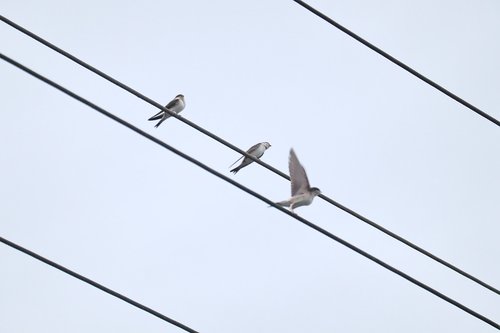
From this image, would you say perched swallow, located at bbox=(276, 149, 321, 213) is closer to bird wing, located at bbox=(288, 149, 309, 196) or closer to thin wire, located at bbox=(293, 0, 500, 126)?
A: bird wing, located at bbox=(288, 149, 309, 196)

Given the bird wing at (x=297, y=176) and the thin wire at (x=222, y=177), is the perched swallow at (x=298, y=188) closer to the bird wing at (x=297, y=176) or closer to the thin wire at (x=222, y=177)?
the bird wing at (x=297, y=176)

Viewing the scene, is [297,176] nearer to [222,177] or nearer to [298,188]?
[298,188]

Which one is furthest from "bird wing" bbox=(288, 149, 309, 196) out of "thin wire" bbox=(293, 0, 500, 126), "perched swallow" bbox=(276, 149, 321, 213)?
"thin wire" bbox=(293, 0, 500, 126)

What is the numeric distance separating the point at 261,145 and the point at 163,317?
897 centimetres

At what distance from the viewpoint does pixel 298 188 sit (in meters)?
9.91

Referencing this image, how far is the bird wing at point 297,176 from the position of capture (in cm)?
956

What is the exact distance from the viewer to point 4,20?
6301mm

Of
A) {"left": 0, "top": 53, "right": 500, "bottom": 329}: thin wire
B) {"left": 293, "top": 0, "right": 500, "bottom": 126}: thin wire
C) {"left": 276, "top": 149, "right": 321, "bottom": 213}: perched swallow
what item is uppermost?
{"left": 276, "top": 149, "right": 321, "bottom": 213}: perched swallow

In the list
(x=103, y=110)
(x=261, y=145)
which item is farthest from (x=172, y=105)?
(x=103, y=110)

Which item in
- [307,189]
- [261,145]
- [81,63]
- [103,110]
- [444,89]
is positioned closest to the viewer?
[103,110]

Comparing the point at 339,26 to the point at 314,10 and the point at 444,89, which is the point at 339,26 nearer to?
the point at 314,10

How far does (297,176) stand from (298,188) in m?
0.20

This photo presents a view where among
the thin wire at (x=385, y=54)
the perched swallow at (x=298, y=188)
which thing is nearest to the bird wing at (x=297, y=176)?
the perched swallow at (x=298, y=188)

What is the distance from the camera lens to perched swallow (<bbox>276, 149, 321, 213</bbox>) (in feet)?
31.7
